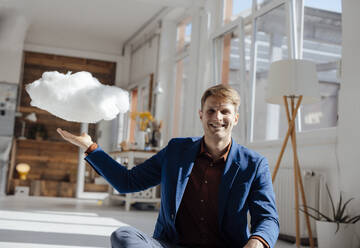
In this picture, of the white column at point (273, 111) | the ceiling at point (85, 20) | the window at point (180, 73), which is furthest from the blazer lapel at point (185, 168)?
Result: the window at point (180, 73)

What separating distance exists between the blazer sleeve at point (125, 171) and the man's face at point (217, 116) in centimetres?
22

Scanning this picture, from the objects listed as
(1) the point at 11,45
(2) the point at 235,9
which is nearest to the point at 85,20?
(1) the point at 11,45

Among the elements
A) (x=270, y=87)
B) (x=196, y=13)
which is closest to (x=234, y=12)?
(x=196, y=13)

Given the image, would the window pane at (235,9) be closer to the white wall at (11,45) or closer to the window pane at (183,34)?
the window pane at (183,34)

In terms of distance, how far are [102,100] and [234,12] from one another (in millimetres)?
4303

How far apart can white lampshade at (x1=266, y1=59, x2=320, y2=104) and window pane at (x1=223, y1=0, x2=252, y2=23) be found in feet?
6.52

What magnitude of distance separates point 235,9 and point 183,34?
1977 mm

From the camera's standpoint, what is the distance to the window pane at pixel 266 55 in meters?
4.92

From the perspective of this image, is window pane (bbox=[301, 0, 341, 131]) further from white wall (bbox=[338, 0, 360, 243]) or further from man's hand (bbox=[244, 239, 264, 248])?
man's hand (bbox=[244, 239, 264, 248])

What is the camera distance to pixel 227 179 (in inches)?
63.2

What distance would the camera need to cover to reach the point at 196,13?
6.30 m

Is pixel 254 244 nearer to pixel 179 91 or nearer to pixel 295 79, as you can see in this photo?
pixel 295 79

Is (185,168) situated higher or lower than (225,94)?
lower

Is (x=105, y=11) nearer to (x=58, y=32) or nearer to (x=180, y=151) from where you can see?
(x=58, y=32)
